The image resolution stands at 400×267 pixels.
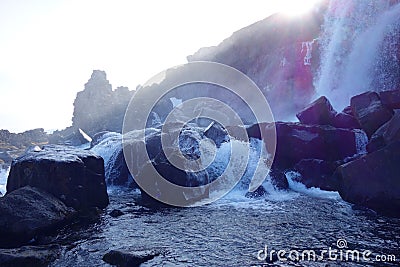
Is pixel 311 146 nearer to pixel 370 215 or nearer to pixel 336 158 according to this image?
pixel 336 158

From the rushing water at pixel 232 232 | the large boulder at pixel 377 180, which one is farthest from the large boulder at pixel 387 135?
the rushing water at pixel 232 232

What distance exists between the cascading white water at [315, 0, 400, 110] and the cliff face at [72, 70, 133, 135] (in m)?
48.6

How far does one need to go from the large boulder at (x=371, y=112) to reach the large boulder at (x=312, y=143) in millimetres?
1474

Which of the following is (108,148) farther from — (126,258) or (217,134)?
(126,258)

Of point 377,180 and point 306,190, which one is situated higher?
point 377,180

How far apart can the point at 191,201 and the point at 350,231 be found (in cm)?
926

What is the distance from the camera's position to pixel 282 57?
6012 centimetres

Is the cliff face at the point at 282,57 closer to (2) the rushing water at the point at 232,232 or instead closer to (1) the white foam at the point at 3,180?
(2) the rushing water at the point at 232,232

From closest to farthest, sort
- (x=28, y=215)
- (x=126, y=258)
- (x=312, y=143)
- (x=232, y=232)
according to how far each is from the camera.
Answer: (x=126, y=258) < (x=28, y=215) < (x=232, y=232) < (x=312, y=143)

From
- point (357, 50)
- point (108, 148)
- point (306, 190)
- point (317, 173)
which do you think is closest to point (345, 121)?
point (317, 173)

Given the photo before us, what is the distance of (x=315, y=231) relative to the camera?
13242 mm

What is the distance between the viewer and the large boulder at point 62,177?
53.0 ft

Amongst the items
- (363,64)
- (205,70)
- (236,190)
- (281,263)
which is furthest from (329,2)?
(281,263)

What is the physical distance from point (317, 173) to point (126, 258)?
15436mm
